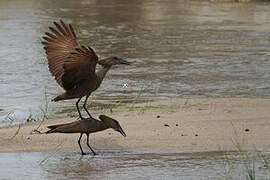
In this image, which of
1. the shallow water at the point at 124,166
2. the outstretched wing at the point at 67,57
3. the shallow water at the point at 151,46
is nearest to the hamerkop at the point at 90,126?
the shallow water at the point at 124,166

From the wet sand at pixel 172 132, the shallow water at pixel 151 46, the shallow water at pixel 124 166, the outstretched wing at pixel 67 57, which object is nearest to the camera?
the shallow water at pixel 124 166

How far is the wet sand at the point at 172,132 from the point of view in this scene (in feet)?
23.1

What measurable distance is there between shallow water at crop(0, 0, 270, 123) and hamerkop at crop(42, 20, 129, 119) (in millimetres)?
2259

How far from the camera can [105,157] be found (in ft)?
21.8

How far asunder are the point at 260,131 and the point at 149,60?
20.3 feet

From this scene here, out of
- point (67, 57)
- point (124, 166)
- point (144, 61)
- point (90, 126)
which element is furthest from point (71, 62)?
point (144, 61)

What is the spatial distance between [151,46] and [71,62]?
338 inches

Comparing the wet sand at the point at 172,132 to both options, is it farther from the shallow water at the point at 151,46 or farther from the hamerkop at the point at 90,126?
the shallow water at the point at 151,46

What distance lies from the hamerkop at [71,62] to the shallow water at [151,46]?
2.26m

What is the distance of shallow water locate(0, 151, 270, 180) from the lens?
5883 millimetres

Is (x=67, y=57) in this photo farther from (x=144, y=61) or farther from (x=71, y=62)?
(x=144, y=61)

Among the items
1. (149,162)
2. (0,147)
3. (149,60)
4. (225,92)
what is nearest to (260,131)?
(149,162)

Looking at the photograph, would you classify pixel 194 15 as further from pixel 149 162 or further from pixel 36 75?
pixel 149 162

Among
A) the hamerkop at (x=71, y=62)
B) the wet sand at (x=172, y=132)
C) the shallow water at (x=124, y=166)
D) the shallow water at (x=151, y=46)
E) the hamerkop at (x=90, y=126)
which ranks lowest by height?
the shallow water at (x=151, y=46)
